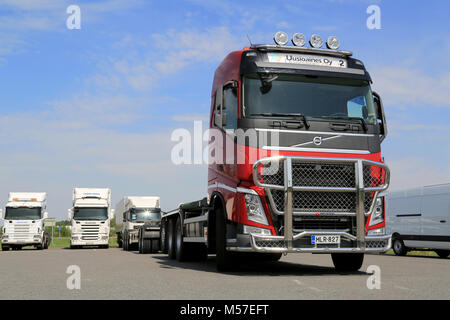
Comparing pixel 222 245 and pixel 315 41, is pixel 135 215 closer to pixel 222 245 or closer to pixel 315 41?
pixel 222 245

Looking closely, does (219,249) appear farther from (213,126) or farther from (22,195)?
(22,195)

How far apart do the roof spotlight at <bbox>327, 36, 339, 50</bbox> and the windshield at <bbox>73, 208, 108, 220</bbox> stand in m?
25.4

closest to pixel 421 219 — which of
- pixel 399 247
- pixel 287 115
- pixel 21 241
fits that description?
pixel 399 247

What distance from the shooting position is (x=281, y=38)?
10.7m

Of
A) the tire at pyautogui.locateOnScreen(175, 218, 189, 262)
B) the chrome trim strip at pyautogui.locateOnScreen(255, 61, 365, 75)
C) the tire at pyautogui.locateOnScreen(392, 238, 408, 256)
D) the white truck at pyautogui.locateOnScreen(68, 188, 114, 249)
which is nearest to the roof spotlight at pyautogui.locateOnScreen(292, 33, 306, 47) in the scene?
the chrome trim strip at pyautogui.locateOnScreen(255, 61, 365, 75)

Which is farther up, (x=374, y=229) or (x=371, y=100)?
(x=371, y=100)

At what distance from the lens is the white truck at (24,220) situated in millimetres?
32375

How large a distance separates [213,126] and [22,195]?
2515 cm

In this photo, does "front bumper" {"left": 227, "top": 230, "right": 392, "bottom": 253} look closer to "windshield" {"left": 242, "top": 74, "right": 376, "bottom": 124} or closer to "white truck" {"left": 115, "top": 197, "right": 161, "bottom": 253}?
"windshield" {"left": 242, "top": 74, "right": 376, "bottom": 124}

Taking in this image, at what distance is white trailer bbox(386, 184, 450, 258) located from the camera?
66.9 ft
